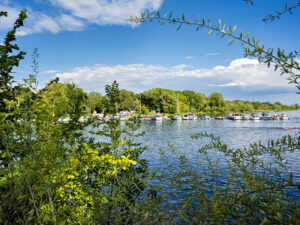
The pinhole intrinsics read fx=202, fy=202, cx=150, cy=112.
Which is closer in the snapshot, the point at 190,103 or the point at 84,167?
the point at 84,167

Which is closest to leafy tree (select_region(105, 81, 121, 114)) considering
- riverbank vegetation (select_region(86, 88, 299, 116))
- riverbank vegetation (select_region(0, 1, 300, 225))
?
riverbank vegetation (select_region(0, 1, 300, 225))

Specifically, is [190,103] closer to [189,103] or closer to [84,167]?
[189,103]

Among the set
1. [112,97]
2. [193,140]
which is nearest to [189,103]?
[193,140]

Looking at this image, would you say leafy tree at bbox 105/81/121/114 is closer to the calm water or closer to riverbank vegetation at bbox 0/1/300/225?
riverbank vegetation at bbox 0/1/300/225

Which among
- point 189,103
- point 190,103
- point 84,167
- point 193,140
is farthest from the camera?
point 190,103

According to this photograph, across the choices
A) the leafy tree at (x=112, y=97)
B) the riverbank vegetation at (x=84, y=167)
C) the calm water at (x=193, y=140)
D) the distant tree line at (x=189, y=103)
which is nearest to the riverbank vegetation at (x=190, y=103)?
the distant tree line at (x=189, y=103)

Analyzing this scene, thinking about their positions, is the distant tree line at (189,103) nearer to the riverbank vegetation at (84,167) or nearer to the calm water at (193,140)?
the calm water at (193,140)

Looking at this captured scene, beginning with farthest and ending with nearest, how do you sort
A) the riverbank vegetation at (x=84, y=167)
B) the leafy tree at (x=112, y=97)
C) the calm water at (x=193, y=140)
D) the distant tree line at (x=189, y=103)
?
1. the distant tree line at (x=189, y=103)
2. the calm water at (x=193, y=140)
3. the leafy tree at (x=112, y=97)
4. the riverbank vegetation at (x=84, y=167)

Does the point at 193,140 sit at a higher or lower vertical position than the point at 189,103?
Result: lower

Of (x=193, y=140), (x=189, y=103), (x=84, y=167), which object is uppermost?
(x=189, y=103)

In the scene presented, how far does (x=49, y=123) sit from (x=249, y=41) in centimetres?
340

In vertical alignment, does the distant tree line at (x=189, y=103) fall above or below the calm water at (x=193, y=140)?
above

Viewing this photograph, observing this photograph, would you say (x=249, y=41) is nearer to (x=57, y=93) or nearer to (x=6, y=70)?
(x=57, y=93)

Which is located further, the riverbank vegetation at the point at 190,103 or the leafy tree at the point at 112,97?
the riverbank vegetation at the point at 190,103
